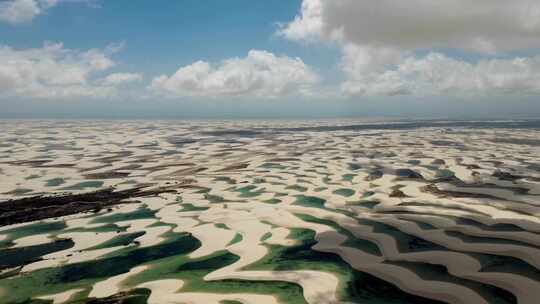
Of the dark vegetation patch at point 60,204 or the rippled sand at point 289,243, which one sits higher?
the rippled sand at point 289,243

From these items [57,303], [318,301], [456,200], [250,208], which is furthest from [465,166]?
[57,303]

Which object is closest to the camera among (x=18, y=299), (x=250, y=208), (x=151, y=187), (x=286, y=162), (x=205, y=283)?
(x=18, y=299)

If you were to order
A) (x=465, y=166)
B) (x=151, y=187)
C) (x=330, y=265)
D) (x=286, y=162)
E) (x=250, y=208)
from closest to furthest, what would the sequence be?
(x=330, y=265) < (x=250, y=208) < (x=151, y=187) < (x=465, y=166) < (x=286, y=162)

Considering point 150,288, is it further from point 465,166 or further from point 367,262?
point 465,166

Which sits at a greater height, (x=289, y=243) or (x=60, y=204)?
(x=289, y=243)

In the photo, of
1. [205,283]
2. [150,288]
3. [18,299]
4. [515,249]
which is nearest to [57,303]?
[18,299]

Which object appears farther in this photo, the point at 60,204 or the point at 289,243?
the point at 60,204

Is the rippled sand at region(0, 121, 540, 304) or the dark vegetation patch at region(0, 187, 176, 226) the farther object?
the dark vegetation patch at region(0, 187, 176, 226)

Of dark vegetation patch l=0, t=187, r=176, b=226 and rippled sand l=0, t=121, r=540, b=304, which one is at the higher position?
rippled sand l=0, t=121, r=540, b=304

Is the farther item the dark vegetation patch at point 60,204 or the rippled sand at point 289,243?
the dark vegetation patch at point 60,204

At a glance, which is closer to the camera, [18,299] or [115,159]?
[18,299]
